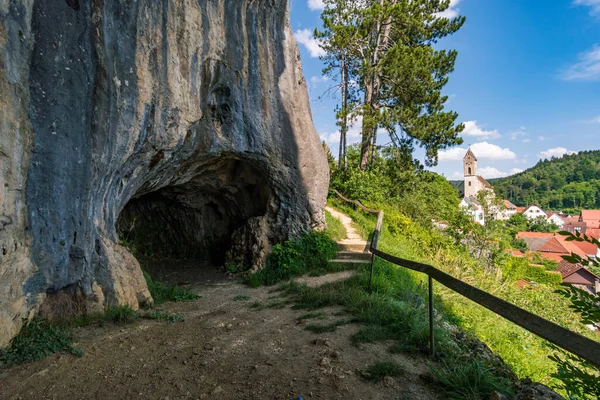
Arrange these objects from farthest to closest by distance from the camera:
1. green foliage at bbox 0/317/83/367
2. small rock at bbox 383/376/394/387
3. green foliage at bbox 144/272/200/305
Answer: green foliage at bbox 144/272/200/305 → green foliage at bbox 0/317/83/367 → small rock at bbox 383/376/394/387

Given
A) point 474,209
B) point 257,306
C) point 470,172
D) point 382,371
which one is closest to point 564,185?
point 470,172

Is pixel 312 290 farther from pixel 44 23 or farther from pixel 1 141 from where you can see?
pixel 44 23

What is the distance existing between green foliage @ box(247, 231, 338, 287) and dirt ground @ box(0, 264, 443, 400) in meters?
3.45

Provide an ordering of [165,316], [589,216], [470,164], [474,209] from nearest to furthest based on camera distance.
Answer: [165,316] → [474,209] → [470,164] → [589,216]

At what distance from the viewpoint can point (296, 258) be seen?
32.1 ft

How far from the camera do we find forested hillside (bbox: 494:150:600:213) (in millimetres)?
121125

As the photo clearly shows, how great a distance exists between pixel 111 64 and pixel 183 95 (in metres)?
1.80

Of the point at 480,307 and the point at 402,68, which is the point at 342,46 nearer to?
the point at 402,68

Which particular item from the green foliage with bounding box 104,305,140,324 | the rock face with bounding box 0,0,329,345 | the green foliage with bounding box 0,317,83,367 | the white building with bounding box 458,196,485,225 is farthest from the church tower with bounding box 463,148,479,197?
the green foliage with bounding box 0,317,83,367

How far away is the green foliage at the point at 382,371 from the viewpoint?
349cm

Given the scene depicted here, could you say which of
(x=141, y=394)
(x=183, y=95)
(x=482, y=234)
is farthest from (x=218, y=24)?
(x=482, y=234)

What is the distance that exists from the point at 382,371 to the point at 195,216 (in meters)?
9.59

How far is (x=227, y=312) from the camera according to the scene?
6680mm

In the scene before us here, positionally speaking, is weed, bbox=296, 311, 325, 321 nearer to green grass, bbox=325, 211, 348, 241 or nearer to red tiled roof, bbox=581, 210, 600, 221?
green grass, bbox=325, 211, 348, 241
